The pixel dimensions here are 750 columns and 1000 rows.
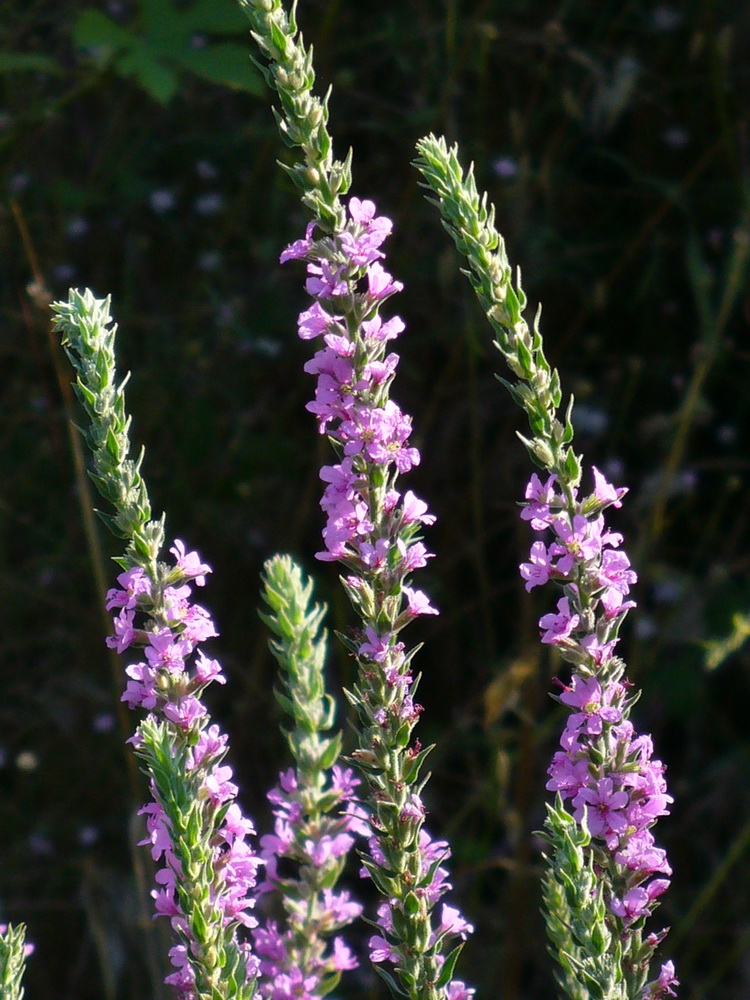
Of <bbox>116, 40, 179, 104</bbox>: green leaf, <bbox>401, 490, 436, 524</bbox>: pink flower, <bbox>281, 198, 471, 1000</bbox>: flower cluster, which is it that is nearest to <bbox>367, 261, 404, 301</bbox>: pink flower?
<bbox>281, 198, 471, 1000</bbox>: flower cluster

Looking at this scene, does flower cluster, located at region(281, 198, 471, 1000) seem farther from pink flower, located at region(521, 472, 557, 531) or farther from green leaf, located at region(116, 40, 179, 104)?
green leaf, located at region(116, 40, 179, 104)

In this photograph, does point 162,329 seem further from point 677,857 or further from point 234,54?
point 677,857

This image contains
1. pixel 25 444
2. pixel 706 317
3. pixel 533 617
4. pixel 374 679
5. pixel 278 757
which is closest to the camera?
pixel 374 679

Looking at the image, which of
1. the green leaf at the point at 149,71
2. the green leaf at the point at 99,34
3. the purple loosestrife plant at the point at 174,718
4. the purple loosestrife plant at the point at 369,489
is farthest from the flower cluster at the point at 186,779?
the green leaf at the point at 99,34

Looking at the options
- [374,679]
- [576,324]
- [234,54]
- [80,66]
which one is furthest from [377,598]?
[80,66]

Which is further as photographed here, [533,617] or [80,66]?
[80,66]

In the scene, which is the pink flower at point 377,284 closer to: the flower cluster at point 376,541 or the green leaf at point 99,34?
the flower cluster at point 376,541
